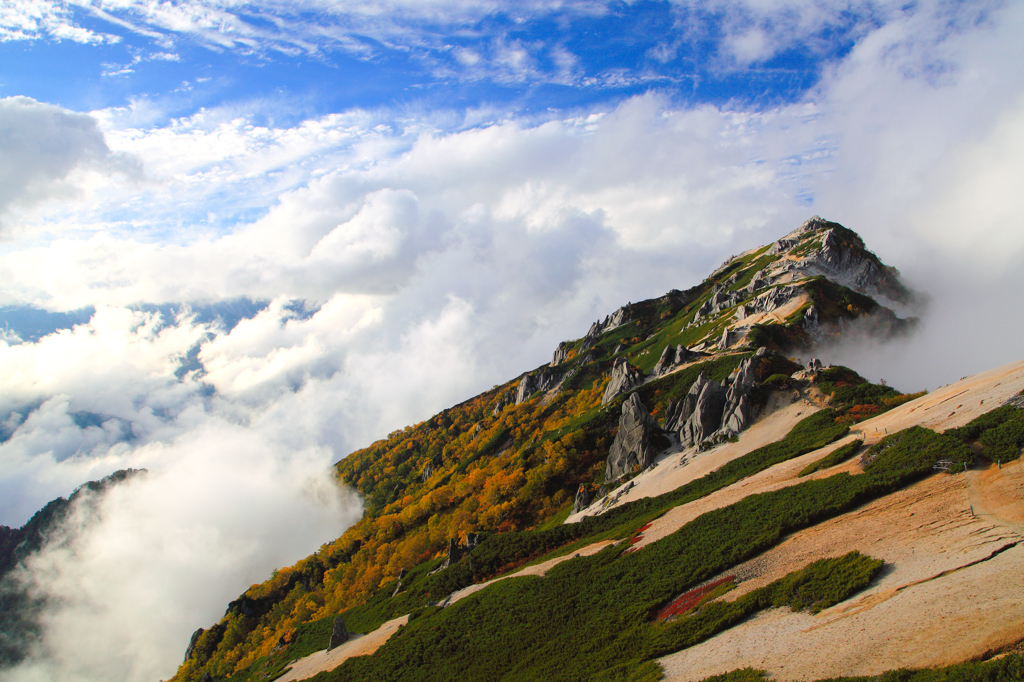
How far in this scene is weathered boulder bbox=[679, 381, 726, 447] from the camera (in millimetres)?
72562

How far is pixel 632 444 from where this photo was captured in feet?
268

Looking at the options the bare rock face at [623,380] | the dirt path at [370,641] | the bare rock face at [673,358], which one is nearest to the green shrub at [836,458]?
the dirt path at [370,641]

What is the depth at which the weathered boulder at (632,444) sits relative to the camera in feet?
261

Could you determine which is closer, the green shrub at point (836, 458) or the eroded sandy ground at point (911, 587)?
the eroded sandy ground at point (911, 587)

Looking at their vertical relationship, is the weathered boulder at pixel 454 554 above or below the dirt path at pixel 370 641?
above

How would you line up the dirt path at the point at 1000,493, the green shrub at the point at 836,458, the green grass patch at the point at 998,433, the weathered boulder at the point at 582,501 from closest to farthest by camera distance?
the dirt path at the point at 1000,493 → the green grass patch at the point at 998,433 → the green shrub at the point at 836,458 → the weathered boulder at the point at 582,501

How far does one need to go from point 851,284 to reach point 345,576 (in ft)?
637

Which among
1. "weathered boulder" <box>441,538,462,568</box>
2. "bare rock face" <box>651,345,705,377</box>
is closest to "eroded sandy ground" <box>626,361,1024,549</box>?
"weathered boulder" <box>441,538,462,568</box>

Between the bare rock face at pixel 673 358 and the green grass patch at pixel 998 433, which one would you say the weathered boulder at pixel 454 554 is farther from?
the bare rock face at pixel 673 358

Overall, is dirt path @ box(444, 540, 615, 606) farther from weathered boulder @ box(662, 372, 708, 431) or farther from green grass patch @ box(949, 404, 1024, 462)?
weathered boulder @ box(662, 372, 708, 431)

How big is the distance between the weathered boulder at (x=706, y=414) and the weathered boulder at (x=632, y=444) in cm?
655

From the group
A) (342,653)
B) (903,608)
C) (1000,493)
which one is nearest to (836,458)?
(1000,493)

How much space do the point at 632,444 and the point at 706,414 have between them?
14.2 meters

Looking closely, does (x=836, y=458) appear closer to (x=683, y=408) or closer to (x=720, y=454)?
(x=720, y=454)
